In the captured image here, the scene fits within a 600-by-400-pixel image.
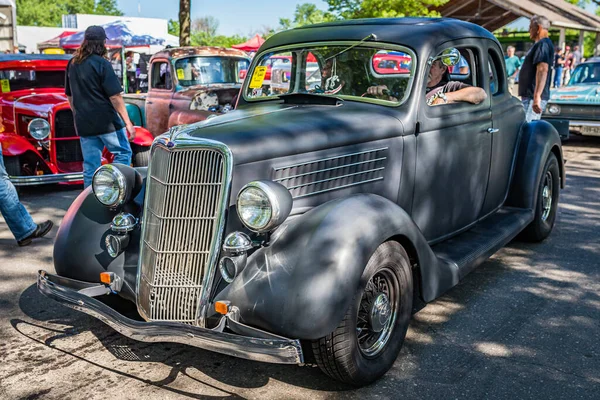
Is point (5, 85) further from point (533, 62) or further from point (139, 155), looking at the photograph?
point (533, 62)

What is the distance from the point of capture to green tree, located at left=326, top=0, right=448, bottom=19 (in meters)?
18.7

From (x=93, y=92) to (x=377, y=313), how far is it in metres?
4.07

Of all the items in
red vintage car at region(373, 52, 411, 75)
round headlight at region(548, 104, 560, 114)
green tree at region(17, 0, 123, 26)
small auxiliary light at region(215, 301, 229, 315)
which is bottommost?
small auxiliary light at region(215, 301, 229, 315)

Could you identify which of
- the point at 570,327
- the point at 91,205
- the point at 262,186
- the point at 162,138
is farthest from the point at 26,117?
the point at 570,327

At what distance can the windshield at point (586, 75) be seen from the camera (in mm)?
12195

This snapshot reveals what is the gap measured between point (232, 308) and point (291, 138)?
0.99 metres

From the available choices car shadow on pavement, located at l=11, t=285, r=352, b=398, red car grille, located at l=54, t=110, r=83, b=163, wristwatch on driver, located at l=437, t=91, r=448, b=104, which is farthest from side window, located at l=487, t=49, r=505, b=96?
red car grille, located at l=54, t=110, r=83, b=163

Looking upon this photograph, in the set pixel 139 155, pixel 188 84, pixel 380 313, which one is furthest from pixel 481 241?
pixel 188 84

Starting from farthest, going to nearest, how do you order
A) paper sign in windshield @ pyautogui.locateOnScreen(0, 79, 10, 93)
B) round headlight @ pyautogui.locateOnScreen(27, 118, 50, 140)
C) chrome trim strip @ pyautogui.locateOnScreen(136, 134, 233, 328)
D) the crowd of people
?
the crowd of people → paper sign in windshield @ pyautogui.locateOnScreen(0, 79, 10, 93) → round headlight @ pyautogui.locateOnScreen(27, 118, 50, 140) → chrome trim strip @ pyautogui.locateOnScreen(136, 134, 233, 328)

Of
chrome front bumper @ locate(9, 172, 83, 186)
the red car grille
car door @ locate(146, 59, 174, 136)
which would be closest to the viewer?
chrome front bumper @ locate(9, 172, 83, 186)

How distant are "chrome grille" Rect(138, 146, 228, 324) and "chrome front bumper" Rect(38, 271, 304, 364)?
0.69 ft

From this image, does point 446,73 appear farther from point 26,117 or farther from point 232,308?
point 26,117

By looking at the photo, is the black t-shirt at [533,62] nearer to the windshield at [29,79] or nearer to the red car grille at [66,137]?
the red car grille at [66,137]

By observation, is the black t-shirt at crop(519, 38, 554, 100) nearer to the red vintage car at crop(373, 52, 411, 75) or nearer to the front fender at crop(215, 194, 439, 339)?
the red vintage car at crop(373, 52, 411, 75)
